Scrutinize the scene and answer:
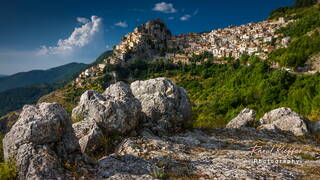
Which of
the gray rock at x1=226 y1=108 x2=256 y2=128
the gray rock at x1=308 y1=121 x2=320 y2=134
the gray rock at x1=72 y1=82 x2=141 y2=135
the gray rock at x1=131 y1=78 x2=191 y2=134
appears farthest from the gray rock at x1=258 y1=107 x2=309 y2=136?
the gray rock at x1=72 y1=82 x2=141 y2=135

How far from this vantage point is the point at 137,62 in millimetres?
151125

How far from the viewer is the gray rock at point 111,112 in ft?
36.0

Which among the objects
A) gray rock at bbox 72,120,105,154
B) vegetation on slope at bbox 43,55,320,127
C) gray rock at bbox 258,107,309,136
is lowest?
vegetation on slope at bbox 43,55,320,127

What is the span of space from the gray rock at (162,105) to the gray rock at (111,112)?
158cm

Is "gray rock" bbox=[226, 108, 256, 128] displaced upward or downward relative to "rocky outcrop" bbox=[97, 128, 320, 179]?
downward

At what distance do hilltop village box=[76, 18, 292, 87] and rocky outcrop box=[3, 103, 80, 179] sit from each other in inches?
5504

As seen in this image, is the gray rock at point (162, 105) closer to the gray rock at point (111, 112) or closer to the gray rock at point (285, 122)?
the gray rock at point (111, 112)

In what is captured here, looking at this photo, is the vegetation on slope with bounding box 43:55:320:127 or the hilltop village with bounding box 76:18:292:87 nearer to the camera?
the vegetation on slope with bounding box 43:55:320:127

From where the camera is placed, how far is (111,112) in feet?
36.7

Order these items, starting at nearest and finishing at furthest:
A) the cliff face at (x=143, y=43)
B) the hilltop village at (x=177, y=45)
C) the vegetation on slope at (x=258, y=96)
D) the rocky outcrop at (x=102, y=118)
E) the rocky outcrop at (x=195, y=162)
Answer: the rocky outcrop at (x=195, y=162)
the rocky outcrop at (x=102, y=118)
the vegetation on slope at (x=258, y=96)
the hilltop village at (x=177, y=45)
the cliff face at (x=143, y=43)

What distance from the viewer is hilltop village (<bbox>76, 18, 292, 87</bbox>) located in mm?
151625

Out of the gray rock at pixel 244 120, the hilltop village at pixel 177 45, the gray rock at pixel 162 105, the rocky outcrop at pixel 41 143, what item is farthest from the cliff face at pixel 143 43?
the rocky outcrop at pixel 41 143

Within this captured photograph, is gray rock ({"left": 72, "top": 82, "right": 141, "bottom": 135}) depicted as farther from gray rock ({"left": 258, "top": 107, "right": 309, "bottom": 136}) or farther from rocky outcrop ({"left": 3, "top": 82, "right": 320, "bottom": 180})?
gray rock ({"left": 258, "top": 107, "right": 309, "bottom": 136})

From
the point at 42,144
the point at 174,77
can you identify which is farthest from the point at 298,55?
the point at 42,144
